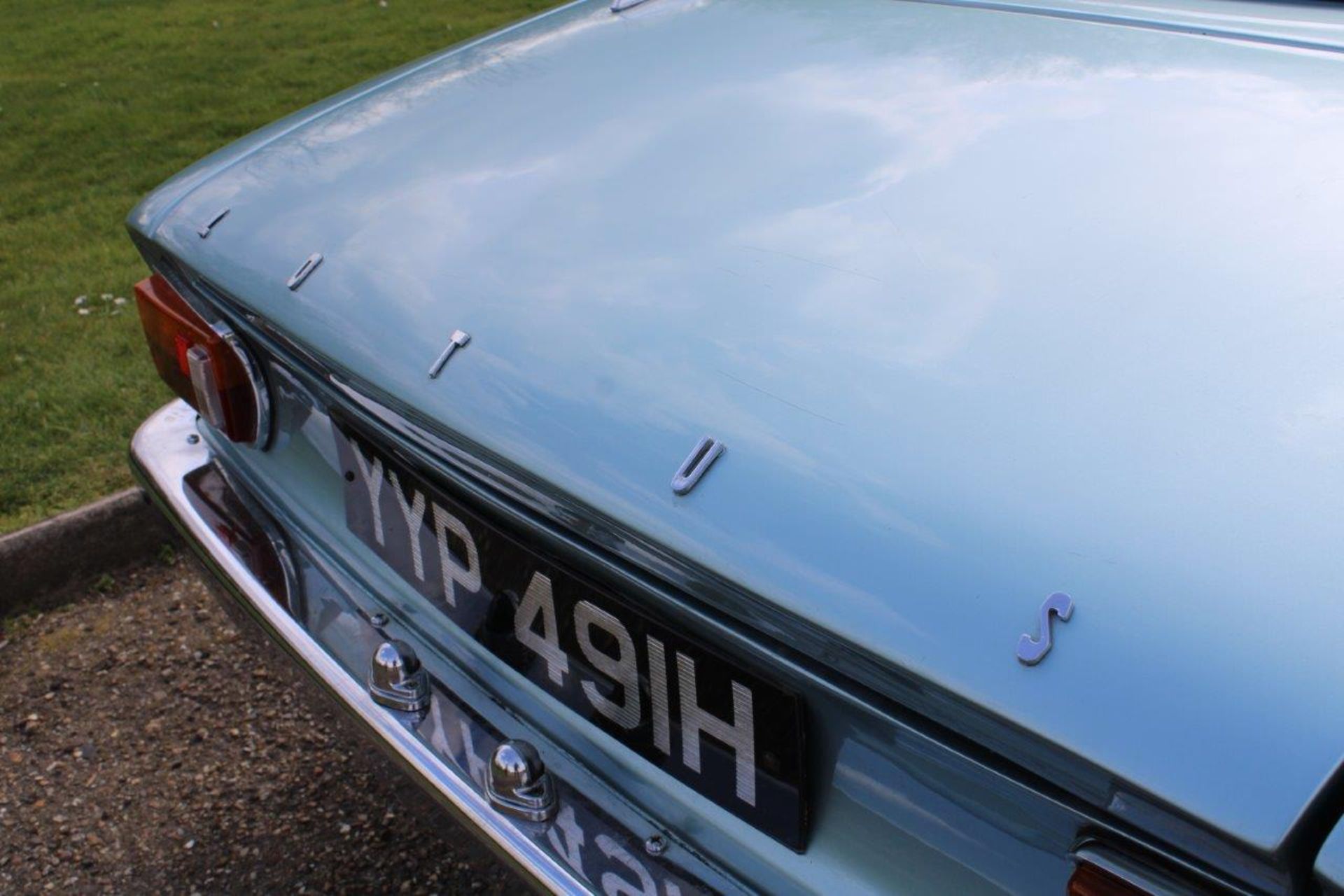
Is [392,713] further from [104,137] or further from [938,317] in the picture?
[104,137]

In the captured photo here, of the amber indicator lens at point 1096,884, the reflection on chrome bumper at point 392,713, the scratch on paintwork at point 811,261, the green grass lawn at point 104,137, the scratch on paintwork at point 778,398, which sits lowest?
the green grass lawn at point 104,137

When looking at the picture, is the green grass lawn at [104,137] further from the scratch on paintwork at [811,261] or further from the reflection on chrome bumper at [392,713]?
the scratch on paintwork at [811,261]

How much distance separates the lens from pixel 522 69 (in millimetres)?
1999

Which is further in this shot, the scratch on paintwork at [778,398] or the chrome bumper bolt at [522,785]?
the chrome bumper bolt at [522,785]

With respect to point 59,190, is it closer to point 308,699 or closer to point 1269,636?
point 308,699

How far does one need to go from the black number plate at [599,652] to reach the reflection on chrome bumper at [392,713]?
0.31ft

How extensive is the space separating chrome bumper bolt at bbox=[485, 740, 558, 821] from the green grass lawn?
2090 mm

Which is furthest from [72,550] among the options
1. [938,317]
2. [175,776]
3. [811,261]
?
[938,317]

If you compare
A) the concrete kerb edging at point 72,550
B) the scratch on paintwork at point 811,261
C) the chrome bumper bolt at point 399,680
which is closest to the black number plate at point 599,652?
the chrome bumper bolt at point 399,680

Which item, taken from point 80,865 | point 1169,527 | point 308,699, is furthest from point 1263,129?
point 80,865

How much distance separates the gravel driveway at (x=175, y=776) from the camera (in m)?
2.29

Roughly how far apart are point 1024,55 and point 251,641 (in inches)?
54.8

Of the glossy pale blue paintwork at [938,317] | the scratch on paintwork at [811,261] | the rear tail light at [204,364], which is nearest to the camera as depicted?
the glossy pale blue paintwork at [938,317]

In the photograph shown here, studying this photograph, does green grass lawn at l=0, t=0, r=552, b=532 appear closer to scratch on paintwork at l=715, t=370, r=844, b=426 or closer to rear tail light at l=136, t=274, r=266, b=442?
rear tail light at l=136, t=274, r=266, b=442
